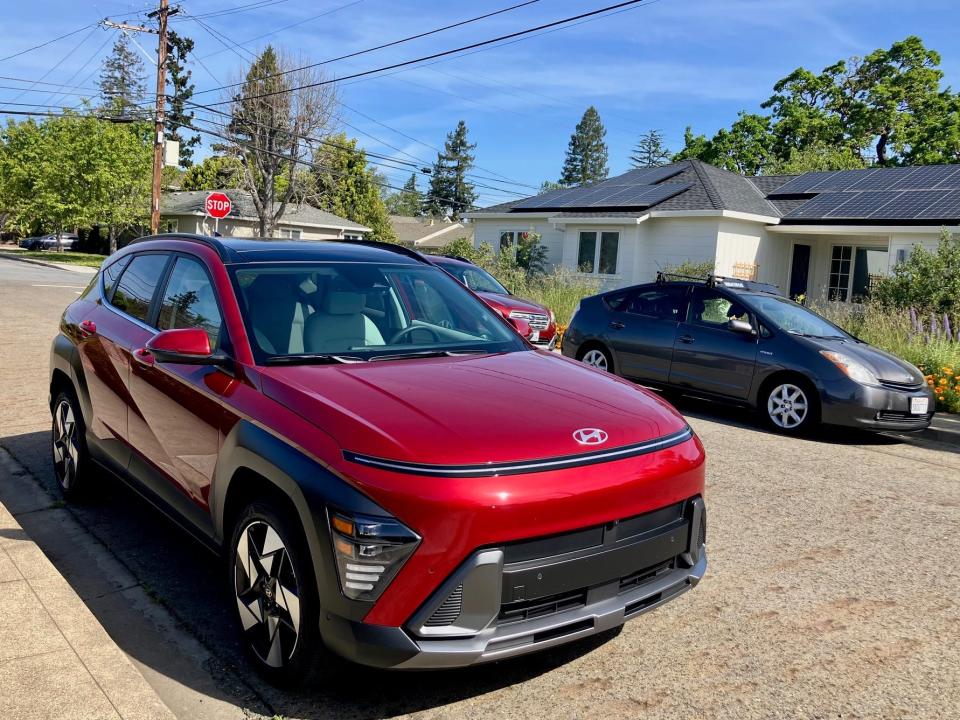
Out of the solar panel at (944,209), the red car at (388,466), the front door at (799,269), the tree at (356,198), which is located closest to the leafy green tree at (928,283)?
the solar panel at (944,209)

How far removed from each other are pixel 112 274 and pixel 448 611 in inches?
147

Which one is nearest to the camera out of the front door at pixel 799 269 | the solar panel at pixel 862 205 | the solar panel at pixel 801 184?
the solar panel at pixel 862 205

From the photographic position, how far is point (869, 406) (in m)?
8.11

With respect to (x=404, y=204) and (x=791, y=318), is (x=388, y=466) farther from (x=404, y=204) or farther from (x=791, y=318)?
(x=404, y=204)

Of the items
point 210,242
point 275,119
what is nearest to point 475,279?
point 210,242

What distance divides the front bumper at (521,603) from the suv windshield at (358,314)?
51.4 inches

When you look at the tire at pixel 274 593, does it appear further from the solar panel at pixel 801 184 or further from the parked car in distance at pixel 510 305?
the solar panel at pixel 801 184

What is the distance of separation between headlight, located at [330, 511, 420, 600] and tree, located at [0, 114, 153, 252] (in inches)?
1842

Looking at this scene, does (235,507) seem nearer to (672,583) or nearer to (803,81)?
(672,583)

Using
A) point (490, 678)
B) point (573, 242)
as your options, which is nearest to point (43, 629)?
point (490, 678)

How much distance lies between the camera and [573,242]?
89.8 ft

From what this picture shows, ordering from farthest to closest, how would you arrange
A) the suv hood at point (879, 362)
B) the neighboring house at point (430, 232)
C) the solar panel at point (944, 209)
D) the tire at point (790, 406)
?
1. the neighboring house at point (430, 232)
2. the solar panel at point (944, 209)
3. the tire at point (790, 406)
4. the suv hood at point (879, 362)

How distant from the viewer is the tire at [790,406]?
8453mm

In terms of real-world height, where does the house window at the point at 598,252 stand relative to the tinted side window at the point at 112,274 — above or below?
above
